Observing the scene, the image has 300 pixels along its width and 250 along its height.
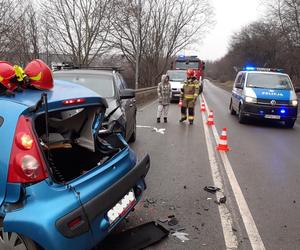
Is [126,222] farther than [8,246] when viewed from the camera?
Yes

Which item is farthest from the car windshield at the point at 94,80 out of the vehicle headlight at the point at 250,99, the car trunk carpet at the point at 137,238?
the vehicle headlight at the point at 250,99

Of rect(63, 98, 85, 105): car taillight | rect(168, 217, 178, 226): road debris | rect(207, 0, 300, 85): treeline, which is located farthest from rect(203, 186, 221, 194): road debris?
rect(207, 0, 300, 85): treeline

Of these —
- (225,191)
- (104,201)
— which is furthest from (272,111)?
(104,201)

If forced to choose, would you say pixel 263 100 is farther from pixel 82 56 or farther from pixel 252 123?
pixel 82 56

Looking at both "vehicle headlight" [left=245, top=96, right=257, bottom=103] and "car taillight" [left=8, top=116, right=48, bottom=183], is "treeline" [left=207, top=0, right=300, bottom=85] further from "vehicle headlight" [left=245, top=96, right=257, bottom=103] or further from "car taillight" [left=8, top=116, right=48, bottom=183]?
"car taillight" [left=8, top=116, right=48, bottom=183]

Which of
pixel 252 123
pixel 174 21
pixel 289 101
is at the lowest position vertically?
pixel 252 123

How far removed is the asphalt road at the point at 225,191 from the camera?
172 inches

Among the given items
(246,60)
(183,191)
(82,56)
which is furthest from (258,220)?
(246,60)

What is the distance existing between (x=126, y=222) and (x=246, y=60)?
80111mm

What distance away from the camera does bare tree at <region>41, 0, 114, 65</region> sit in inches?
1297

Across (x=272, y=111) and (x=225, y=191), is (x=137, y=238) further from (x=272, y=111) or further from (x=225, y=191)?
(x=272, y=111)

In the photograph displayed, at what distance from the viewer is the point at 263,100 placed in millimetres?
14094

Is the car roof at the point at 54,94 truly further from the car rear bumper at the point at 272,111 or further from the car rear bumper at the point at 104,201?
the car rear bumper at the point at 272,111

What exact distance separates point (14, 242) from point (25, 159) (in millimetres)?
629
